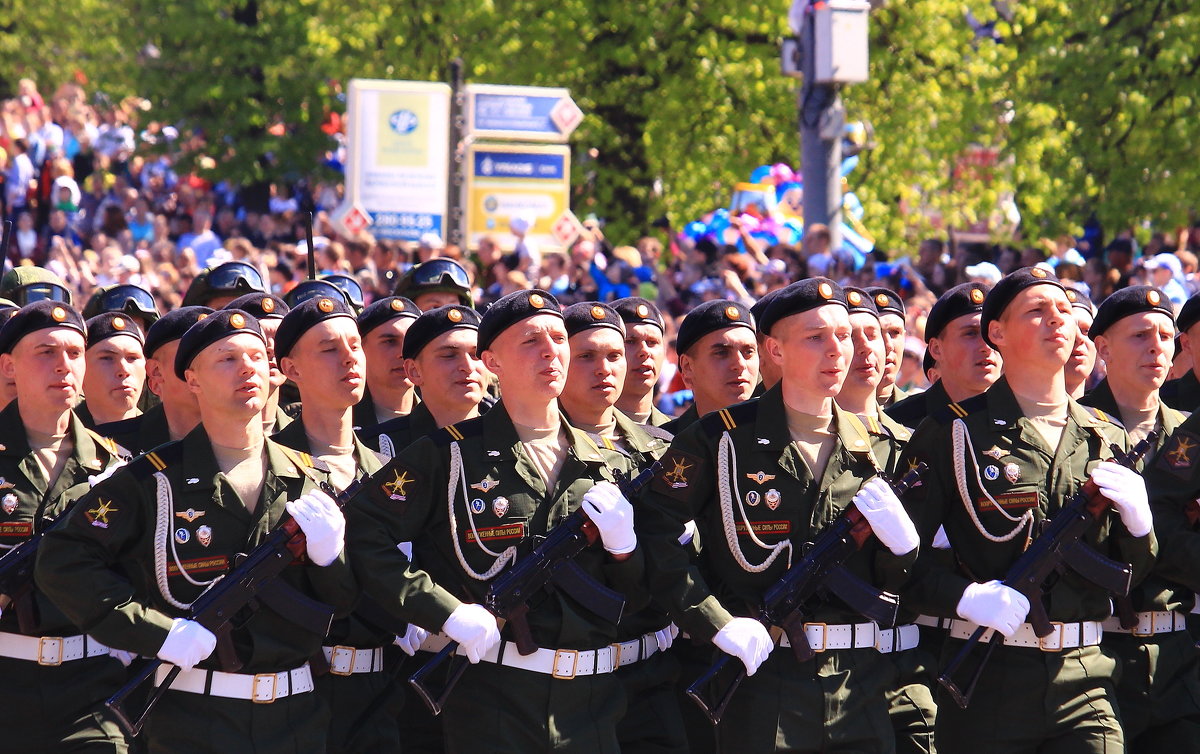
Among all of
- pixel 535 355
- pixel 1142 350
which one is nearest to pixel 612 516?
pixel 535 355

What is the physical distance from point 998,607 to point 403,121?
1520 centimetres

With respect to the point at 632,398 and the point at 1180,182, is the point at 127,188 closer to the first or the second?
the point at 1180,182

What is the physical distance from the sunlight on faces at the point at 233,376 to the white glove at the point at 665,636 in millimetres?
1857

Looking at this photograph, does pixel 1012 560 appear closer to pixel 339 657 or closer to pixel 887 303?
pixel 339 657

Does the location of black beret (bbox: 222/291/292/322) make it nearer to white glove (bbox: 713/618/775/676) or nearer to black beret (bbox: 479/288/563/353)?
black beret (bbox: 479/288/563/353)

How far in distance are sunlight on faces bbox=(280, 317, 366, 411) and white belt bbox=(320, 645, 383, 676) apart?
3.05 feet

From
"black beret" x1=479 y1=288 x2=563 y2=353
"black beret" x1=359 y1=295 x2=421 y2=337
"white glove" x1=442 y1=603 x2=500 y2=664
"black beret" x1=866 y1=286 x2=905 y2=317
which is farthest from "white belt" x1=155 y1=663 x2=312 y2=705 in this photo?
"black beret" x1=866 y1=286 x2=905 y2=317

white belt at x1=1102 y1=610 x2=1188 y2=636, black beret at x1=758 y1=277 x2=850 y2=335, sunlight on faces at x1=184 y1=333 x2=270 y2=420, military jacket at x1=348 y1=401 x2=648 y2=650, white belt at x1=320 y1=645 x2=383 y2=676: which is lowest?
white belt at x1=320 y1=645 x2=383 y2=676

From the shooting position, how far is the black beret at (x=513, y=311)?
6.85 metres

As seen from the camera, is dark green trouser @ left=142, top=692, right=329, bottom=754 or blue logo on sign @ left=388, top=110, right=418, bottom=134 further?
blue logo on sign @ left=388, top=110, right=418, bottom=134

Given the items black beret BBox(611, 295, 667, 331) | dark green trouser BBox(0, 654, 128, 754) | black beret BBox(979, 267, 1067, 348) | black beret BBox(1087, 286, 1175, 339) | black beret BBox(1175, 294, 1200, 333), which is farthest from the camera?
black beret BBox(611, 295, 667, 331)

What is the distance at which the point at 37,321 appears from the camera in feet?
24.5

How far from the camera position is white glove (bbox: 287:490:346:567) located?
6.23 meters

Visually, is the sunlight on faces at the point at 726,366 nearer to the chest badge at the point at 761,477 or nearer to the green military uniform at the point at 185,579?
the chest badge at the point at 761,477
